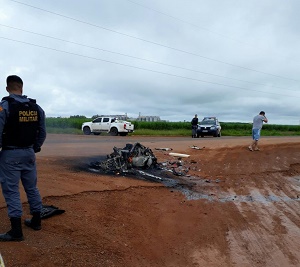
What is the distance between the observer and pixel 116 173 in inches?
351

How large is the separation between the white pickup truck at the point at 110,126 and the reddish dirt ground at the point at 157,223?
18.9 m

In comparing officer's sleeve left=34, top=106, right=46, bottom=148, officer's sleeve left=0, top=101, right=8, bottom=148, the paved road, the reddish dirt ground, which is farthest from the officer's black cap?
the paved road

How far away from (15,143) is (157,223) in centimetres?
283

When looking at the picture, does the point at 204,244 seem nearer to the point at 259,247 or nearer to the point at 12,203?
the point at 259,247

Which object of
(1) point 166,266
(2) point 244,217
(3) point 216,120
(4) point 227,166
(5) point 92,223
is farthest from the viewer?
(3) point 216,120

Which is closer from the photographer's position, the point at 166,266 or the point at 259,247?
the point at 166,266

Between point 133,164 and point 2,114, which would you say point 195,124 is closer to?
point 133,164

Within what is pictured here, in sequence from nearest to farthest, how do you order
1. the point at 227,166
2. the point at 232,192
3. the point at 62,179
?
the point at 62,179 < the point at 232,192 < the point at 227,166

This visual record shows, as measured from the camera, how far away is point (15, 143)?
4.30 metres

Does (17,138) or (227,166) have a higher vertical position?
(17,138)

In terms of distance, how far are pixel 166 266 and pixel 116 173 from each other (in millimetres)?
4487

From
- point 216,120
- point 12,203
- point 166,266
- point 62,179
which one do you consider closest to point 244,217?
point 166,266

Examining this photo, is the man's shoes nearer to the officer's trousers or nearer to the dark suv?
the officer's trousers

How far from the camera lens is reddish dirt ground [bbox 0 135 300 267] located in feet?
14.6
